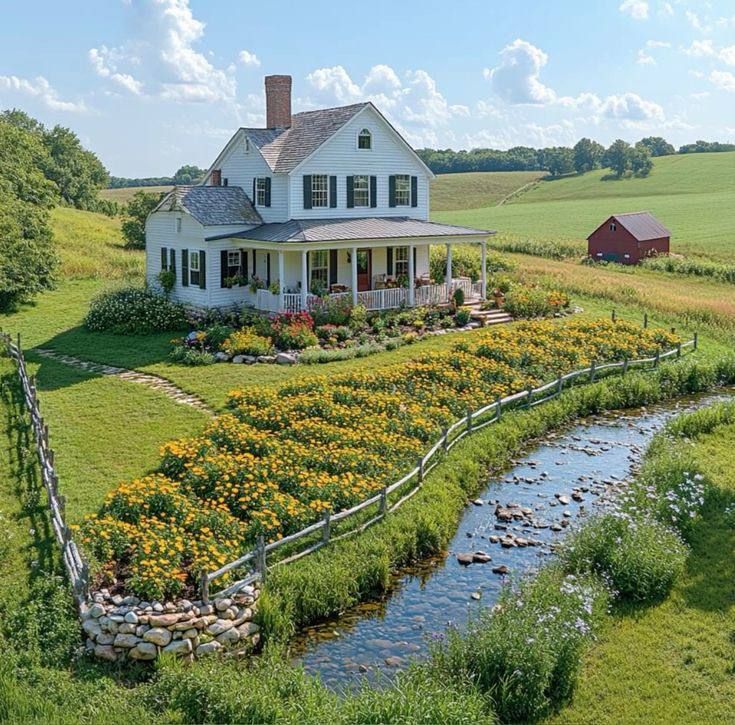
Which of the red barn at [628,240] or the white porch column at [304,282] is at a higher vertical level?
the red barn at [628,240]

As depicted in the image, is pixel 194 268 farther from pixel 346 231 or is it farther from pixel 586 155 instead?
pixel 586 155

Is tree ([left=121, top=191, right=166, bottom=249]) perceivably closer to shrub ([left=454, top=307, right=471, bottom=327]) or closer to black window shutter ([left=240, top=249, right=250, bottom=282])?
black window shutter ([left=240, top=249, right=250, bottom=282])

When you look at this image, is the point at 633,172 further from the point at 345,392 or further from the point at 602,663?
the point at 602,663

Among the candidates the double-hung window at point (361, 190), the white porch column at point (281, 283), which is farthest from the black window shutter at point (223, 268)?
the double-hung window at point (361, 190)

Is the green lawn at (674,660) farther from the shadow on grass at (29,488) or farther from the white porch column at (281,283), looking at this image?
the white porch column at (281,283)

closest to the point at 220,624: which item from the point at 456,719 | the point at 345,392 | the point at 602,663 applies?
the point at 456,719

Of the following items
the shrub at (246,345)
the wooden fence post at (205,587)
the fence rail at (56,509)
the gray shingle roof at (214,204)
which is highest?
the gray shingle roof at (214,204)

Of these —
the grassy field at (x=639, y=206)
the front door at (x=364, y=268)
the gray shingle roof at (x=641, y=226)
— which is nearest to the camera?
the front door at (x=364, y=268)
